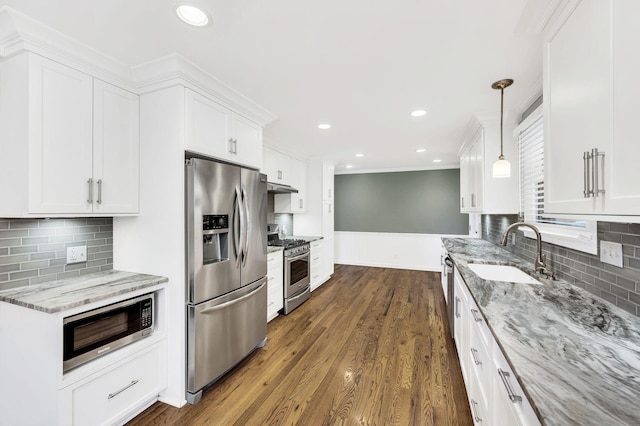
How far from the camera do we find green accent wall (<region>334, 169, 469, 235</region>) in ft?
19.3

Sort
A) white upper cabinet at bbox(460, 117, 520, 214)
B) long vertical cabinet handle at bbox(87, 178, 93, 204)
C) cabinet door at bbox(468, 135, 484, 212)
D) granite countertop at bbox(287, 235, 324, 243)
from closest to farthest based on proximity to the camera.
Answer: long vertical cabinet handle at bbox(87, 178, 93, 204) < white upper cabinet at bbox(460, 117, 520, 214) < cabinet door at bbox(468, 135, 484, 212) < granite countertop at bbox(287, 235, 324, 243)

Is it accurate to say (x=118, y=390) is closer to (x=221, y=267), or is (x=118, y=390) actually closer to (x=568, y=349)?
(x=221, y=267)

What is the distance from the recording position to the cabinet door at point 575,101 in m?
0.92

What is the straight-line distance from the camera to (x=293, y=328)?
3.18 meters

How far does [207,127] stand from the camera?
2.07m

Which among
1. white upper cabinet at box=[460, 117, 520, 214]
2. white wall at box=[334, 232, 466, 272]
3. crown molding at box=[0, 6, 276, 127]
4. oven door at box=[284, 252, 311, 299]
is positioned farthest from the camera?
white wall at box=[334, 232, 466, 272]

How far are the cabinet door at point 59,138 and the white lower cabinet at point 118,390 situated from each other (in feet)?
3.35

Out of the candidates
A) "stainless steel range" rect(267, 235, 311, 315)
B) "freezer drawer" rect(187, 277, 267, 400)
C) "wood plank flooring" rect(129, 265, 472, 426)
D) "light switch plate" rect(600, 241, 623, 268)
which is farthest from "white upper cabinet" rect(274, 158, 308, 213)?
"light switch plate" rect(600, 241, 623, 268)

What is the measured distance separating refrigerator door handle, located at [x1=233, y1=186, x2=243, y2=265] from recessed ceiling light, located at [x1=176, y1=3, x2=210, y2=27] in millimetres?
1149

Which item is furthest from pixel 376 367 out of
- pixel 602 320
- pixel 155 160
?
pixel 155 160

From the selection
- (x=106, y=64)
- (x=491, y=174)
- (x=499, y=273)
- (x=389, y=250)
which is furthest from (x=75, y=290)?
(x=389, y=250)

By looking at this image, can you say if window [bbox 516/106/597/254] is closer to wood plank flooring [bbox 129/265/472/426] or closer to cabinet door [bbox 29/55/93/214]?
wood plank flooring [bbox 129/265/472/426]

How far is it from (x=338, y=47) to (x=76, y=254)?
2.30 meters

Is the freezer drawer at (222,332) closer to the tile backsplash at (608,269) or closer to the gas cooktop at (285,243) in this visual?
the gas cooktop at (285,243)
